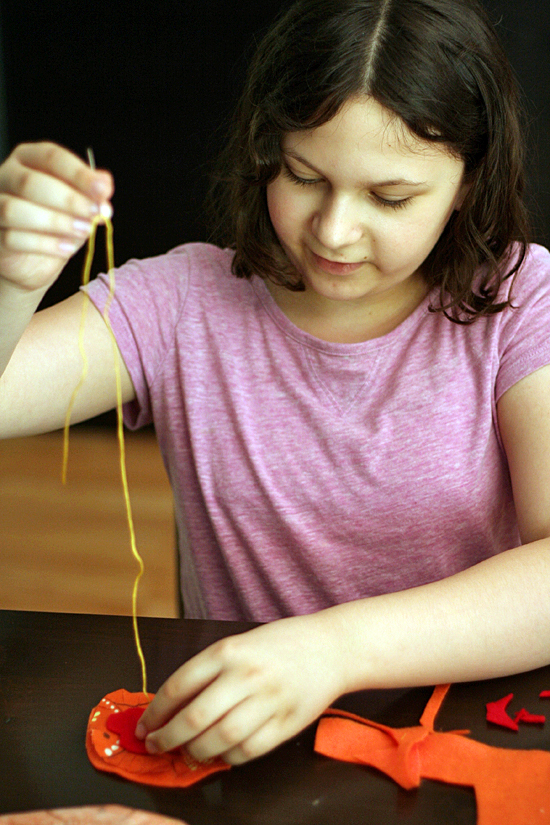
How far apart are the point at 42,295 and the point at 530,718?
0.55m

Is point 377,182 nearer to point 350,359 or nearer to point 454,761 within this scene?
point 350,359

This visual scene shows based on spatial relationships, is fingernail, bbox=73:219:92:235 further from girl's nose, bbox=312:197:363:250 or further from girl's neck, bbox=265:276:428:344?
girl's neck, bbox=265:276:428:344

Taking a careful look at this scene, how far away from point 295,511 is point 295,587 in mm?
102

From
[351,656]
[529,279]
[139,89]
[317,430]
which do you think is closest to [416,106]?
[529,279]

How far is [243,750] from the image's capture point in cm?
60

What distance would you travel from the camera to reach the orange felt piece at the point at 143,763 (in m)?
0.60

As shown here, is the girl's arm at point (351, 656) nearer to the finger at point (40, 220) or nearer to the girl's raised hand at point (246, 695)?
the girl's raised hand at point (246, 695)

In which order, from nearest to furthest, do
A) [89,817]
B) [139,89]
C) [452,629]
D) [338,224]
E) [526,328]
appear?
1. [89,817]
2. [452,629]
3. [338,224]
4. [526,328]
5. [139,89]

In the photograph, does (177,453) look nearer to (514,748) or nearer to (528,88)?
(514,748)

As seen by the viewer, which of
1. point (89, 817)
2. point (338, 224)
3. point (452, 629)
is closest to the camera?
point (89, 817)

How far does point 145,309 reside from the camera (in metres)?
1.00

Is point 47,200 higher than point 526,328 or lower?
higher

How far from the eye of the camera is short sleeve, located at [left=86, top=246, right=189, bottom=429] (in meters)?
0.99

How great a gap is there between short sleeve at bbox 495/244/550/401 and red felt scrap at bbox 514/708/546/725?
0.38 metres
